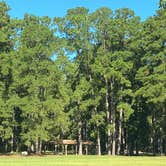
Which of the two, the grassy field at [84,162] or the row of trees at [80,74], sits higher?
the row of trees at [80,74]

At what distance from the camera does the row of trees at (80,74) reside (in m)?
69.2

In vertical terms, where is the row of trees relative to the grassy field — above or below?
above

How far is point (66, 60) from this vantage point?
7444 centimetres

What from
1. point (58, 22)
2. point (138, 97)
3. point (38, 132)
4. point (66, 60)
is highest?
point (58, 22)

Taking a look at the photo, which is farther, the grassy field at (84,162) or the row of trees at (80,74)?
the row of trees at (80,74)

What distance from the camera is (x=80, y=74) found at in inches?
3024

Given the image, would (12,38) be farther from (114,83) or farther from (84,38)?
(114,83)

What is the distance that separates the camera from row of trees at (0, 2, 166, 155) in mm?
69250

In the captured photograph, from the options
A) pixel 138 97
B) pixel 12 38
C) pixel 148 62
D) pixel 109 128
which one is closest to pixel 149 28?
pixel 148 62

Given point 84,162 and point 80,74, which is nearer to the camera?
point 84,162

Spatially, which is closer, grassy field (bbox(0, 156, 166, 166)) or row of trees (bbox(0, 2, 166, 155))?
grassy field (bbox(0, 156, 166, 166))

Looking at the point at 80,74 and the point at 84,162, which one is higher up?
the point at 80,74

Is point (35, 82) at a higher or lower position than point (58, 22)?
lower

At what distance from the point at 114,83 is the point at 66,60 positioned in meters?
7.71
